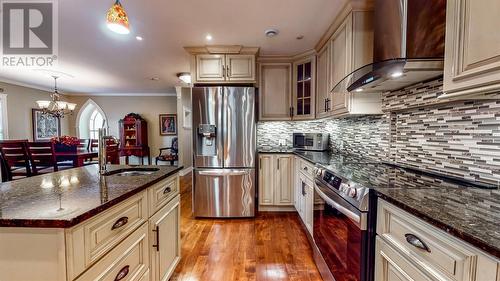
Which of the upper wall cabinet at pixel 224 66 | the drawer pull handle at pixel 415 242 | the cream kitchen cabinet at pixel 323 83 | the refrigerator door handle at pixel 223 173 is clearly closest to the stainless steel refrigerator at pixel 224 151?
the refrigerator door handle at pixel 223 173

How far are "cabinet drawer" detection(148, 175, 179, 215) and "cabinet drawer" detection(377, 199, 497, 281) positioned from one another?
51.8 inches

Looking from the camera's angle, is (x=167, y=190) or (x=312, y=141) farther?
(x=312, y=141)

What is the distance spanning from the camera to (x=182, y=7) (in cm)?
203

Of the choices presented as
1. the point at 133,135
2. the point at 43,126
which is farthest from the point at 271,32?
the point at 43,126

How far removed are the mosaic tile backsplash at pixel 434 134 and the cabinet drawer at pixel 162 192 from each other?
6.07 ft

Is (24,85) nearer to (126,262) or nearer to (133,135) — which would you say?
(133,135)

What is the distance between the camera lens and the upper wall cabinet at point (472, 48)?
82 centimetres

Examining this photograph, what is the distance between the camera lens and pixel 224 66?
3.01m

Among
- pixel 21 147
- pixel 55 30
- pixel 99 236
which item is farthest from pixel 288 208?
pixel 21 147

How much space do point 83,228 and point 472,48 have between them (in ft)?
5.57

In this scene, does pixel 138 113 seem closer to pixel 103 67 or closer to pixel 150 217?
pixel 103 67

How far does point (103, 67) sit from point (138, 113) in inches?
120

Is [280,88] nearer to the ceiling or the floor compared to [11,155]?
nearer to the ceiling

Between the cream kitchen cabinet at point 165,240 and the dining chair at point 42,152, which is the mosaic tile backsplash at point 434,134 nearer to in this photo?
the cream kitchen cabinet at point 165,240
